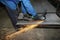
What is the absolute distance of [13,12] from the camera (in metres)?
1.90

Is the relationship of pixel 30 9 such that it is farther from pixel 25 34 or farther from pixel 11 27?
pixel 25 34

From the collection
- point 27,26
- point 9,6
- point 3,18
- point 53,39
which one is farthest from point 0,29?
point 53,39

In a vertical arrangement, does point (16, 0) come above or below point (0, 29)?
above

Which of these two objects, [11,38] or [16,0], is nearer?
[11,38]

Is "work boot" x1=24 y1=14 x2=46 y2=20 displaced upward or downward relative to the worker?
downward

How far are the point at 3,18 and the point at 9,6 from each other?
0.21 m

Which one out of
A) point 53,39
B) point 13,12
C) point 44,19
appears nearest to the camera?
point 53,39

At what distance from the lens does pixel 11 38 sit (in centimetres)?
126

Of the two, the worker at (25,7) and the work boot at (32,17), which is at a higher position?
the worker at (25,7)

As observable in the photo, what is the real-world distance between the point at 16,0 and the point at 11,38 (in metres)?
→ 0.87

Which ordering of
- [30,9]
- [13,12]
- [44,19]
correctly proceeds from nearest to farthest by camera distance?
[44,19], [30,9], [13,12]

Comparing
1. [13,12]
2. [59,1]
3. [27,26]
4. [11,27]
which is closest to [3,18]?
[13,12]

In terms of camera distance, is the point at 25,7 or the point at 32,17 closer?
the point at 32,17

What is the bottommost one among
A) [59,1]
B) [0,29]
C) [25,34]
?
[0,29]
